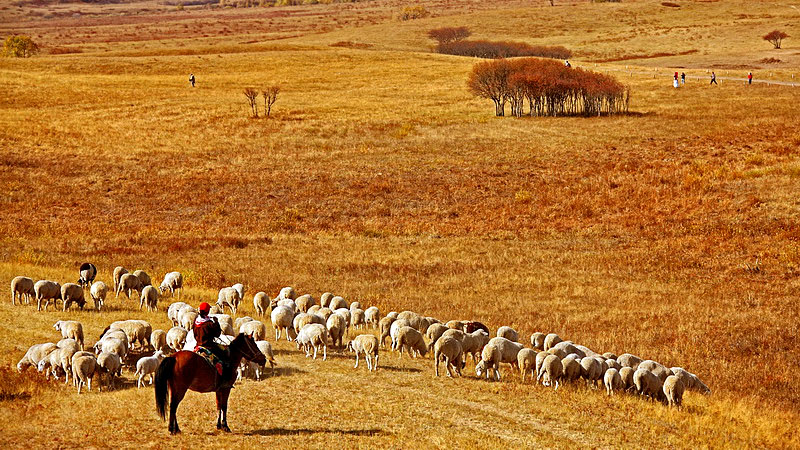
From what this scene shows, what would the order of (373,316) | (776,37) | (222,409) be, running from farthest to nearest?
(776,37) < (373,316) < (222,409)

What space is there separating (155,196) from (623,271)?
32301 millimetres

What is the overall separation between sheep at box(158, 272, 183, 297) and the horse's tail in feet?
49.7

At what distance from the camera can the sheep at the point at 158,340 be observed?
69.7 ft

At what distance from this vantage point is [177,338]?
20.9 metres

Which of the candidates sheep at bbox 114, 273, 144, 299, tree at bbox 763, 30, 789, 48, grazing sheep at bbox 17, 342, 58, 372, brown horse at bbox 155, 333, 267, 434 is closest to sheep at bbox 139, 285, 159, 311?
sheep at bbox 114, 273, 144, 299

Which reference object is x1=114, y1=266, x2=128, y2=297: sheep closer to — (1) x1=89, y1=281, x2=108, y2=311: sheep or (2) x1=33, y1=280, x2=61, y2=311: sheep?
(1) x1=89, y1=281, x2=108, y2=311: sheep

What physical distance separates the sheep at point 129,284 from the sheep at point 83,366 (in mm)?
10652

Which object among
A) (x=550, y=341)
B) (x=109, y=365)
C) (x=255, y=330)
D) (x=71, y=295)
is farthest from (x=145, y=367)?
(x=550, y=341)

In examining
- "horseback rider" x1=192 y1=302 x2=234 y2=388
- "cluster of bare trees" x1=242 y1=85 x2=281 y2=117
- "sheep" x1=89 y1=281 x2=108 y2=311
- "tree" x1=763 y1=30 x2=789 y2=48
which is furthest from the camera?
"tree" x1=763 y1=30 x2=789 y2=48

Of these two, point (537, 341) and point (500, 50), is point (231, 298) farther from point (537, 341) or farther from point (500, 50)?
point (500, 50)

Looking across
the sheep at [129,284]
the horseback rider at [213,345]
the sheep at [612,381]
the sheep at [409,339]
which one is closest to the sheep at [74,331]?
the horseback rider at [213,345]

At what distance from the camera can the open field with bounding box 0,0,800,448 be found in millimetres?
18156

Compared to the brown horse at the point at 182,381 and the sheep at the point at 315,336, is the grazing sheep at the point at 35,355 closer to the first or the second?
the brown horse at the point at 182,381

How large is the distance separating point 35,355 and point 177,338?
10.8ft
